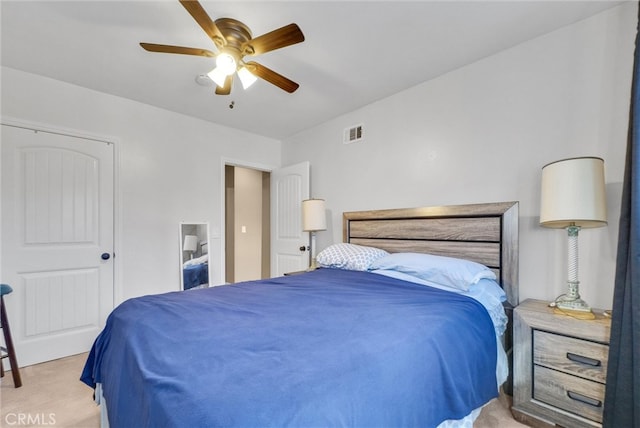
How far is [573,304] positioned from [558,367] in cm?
37

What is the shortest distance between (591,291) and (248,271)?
449 cm

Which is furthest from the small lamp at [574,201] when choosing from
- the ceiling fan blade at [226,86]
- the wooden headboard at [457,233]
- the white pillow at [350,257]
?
the ceiling fan blade at [226,86]

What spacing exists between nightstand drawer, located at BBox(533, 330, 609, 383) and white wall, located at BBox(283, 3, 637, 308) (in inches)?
18.0

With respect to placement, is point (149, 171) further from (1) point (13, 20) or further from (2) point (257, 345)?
(2) point (257, 345)

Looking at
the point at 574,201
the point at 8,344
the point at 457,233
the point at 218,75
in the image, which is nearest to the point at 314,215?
the point at 457,233

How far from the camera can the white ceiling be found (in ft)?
5.90

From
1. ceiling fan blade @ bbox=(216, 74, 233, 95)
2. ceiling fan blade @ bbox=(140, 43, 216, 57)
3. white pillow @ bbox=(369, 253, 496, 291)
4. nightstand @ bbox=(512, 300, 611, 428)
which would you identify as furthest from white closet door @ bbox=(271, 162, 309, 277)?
nightstand @ bbox=(512, 300, 611, 428)

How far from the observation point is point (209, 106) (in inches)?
126

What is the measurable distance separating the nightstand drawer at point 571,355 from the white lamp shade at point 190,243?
3293 millimetres

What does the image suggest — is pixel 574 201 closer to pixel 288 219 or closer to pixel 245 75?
pixel 245 75

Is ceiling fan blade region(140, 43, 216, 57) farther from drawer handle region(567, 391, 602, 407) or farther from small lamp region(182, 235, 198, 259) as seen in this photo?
drawer handle region(567, 391, 602, 407)

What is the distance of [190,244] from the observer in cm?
341

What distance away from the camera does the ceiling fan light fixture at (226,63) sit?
178 cm

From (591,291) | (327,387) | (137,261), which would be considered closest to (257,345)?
(327,387)
